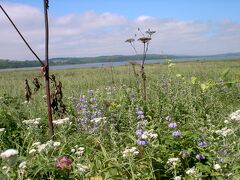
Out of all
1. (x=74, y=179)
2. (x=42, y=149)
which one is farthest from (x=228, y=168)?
(x=42, y=149)

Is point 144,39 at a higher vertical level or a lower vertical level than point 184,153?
higher

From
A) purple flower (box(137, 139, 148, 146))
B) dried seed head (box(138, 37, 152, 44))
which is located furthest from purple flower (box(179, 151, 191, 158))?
dried seed head (box(138, 37, 152, 44))

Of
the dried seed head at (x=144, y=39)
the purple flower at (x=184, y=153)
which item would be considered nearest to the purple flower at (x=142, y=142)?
the purple flower at (x=184, y=153)

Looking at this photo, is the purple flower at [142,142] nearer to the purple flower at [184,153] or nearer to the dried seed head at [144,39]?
the purple flower at [184,153]

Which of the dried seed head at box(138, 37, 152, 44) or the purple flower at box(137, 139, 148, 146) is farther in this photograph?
the dried seed head at box(138, 37, 152, 44)

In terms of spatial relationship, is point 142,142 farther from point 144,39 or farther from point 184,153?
point 144,39

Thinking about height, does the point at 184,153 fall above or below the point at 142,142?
below

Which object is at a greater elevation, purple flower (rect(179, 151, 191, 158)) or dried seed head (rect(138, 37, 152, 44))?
dried seed head (rect(138, 37, 152, 44))

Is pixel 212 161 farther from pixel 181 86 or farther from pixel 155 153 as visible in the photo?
pixel 181 86

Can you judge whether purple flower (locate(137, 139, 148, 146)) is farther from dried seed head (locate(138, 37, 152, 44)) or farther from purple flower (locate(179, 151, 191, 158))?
dried seed head (locate(138, 37, 152, 44))

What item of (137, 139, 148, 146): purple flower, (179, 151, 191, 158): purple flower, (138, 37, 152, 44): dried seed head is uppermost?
(138, 37, 152, 44): dried seed head

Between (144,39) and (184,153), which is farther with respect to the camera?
(144,39)

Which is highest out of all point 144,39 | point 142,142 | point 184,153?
point 144,39

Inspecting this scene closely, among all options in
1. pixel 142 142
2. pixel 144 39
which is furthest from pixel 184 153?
pixel 144 39
